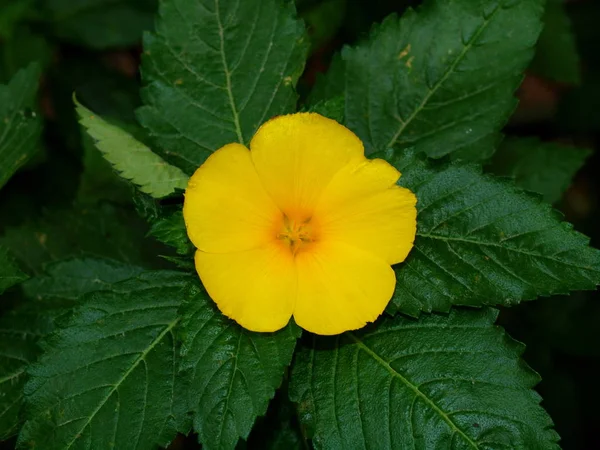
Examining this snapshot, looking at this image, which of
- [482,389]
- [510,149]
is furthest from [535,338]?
[482,389]

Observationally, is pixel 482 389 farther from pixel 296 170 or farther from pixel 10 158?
pixel 10 158

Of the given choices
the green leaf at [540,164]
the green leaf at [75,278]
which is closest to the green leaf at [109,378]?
the green leaf at [75,278]

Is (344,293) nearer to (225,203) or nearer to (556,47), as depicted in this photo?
(225,203)

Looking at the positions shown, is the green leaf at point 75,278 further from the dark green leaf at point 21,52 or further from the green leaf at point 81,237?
the dark green leaf at point 21,52

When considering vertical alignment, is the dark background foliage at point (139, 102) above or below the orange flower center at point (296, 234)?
below

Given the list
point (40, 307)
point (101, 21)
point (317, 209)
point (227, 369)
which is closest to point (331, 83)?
point (317, 209)

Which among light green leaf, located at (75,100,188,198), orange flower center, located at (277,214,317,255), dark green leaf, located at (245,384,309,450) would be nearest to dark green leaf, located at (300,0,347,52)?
light green leaf, located at (75,100,188,198)

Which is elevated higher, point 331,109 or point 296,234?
point 331,109
